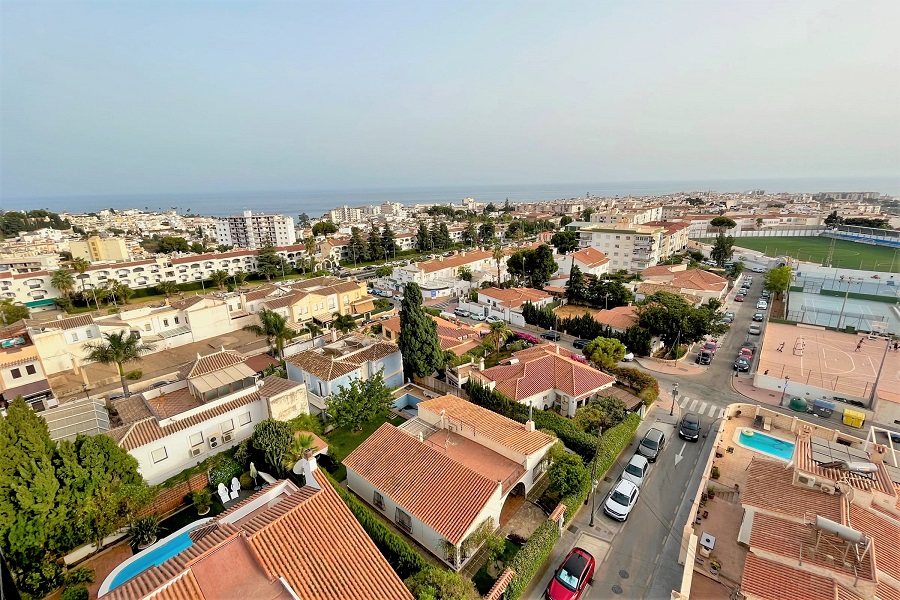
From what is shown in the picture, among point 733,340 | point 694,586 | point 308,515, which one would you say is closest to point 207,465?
point 308,515

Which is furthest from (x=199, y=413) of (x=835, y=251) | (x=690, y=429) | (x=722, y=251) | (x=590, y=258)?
(x=835, y=251)

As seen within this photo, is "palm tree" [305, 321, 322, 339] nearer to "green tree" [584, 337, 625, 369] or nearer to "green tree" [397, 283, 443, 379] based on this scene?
"green tree" [397, 283, 443, 379]

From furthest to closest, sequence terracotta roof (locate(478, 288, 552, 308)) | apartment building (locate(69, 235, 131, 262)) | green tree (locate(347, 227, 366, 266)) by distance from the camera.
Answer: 1. green tree (locate(347, 227, 366, 266))
2. apartment building (locate(69, 235, 131, 262))
3. terracotta roof (locate(478, 288, 552, 308))

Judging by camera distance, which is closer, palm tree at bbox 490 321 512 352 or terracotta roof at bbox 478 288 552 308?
palm tree at bbox 490 321 512 352

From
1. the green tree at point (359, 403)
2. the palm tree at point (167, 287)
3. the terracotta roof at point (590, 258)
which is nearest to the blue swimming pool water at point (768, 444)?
the green tree at point (359, 403)

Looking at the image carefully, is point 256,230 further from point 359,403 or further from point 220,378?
point 359,403

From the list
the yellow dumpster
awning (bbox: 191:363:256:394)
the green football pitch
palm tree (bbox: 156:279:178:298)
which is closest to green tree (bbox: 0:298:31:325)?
palm tree (bbox: 156:279:178:298)
